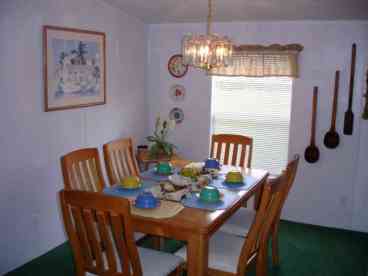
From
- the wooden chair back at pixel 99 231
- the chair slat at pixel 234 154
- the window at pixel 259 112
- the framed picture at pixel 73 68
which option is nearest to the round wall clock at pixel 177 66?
the window at pixel 259 112

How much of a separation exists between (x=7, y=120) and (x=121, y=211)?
1.49 meters

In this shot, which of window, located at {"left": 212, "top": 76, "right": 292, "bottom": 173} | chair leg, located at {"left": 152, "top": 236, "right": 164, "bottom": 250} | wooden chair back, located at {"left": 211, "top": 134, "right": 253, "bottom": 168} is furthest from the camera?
window, located at {"left": 212, "top": 76, "right": 292, "bottom": 173}

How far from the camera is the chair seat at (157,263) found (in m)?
2.46

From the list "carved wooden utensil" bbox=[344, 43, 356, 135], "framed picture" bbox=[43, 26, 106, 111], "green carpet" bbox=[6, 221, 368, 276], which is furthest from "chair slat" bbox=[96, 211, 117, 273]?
"carved wooden utensil" bbox=[344, 43, 356, 135]

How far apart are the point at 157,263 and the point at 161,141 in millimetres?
2191

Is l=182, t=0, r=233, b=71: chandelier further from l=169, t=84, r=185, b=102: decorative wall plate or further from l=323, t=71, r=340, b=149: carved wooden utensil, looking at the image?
l=169, t=84, r=185, b=102: decorative wall plate

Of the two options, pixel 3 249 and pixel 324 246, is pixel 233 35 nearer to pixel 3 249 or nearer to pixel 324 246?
pixel 324 246

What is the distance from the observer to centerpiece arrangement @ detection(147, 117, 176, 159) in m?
4.56

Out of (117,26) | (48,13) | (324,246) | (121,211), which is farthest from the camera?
(117,26)

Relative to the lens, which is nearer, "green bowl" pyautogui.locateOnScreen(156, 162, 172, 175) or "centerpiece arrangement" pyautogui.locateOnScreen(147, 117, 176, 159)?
"green bowl" pyautogui.locateOnScreen(156, 162, 172, 175)

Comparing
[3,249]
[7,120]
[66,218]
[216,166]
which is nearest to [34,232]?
[3,249]

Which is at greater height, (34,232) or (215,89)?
(215,89)

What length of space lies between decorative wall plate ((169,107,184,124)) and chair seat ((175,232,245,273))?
2143 millimetres

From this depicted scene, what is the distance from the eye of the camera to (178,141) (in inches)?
197
